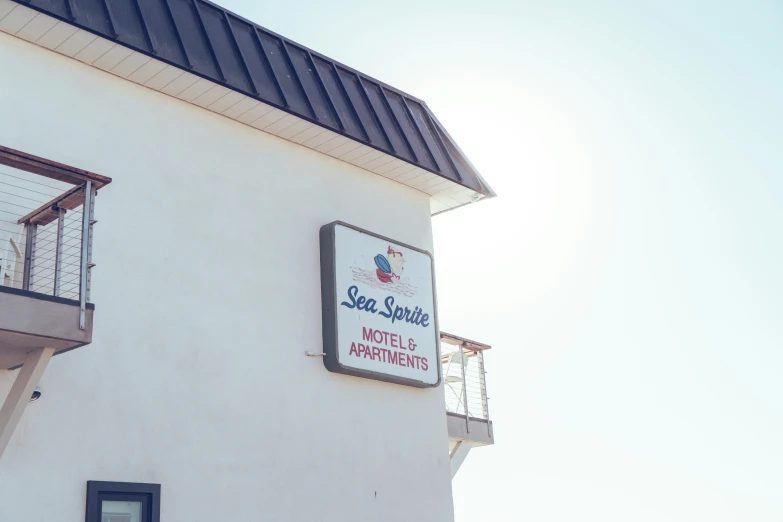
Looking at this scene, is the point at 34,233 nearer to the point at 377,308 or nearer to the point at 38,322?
the point at 38,322

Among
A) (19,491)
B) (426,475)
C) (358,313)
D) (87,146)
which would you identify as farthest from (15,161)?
(426,475)

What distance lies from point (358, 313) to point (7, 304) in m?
5.05

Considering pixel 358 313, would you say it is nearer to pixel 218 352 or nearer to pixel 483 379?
pixel 218 352

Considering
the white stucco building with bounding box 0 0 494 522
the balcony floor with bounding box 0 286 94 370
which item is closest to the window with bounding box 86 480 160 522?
the white stucco building with bounding box 0 0 494 522

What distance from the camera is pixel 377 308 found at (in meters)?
11.6


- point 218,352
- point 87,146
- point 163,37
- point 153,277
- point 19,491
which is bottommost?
point 19,491

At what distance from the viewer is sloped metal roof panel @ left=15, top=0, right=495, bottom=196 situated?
370 inches

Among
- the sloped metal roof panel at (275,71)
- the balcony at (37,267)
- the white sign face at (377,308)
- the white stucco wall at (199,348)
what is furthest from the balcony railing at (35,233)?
the white sign face at (377,308)

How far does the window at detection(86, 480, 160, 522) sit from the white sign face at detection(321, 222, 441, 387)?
2846 mm

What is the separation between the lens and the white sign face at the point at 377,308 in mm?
11016

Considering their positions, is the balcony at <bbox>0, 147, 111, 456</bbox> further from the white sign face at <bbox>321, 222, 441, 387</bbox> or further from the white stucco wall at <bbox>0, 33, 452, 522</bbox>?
the white sign face at <bbox>321, 222, 441, 387</bbox>

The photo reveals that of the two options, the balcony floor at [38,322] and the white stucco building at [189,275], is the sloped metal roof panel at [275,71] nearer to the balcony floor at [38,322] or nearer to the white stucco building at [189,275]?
the white stucco building at [189,275]

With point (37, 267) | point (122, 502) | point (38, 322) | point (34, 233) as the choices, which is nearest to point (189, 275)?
point (37, 267)

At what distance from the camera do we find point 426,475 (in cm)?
1181
